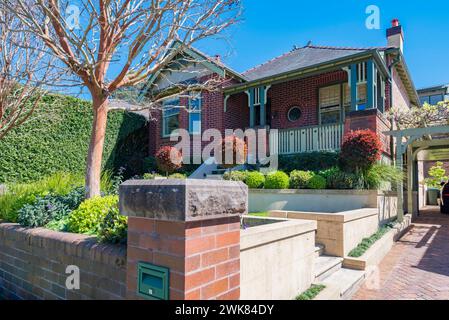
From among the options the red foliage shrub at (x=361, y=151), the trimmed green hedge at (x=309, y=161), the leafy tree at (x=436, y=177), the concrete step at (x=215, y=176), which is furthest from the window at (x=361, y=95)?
the leafy tree at (x=436, y=177)

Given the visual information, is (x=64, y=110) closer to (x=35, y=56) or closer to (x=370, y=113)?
(x=35, y=56)

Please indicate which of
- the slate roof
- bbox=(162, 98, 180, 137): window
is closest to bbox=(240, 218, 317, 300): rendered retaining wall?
the slate roof

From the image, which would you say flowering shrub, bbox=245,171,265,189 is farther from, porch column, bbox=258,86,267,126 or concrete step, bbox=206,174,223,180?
porch column, bbox=258,86,267,126

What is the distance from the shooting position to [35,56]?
6750 mm

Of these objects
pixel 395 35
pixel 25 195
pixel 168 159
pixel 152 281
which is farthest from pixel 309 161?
pixel 395 35

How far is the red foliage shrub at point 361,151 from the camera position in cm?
688

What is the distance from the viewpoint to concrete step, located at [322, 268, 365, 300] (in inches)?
151

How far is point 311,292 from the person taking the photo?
339cm

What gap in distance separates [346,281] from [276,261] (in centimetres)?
178

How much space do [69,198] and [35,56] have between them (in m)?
4.24

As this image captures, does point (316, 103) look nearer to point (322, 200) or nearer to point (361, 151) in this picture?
point (361, 151)

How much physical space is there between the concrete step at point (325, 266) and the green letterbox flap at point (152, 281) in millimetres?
2664
